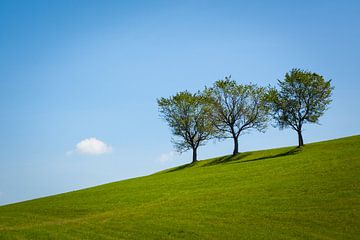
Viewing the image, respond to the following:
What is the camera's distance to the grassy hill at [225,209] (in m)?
28.7

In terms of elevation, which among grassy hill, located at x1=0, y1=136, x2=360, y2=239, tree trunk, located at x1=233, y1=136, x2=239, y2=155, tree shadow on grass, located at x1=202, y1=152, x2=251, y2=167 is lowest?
grassy hill, located at x1=0, y1=136, x2=360, y2=239

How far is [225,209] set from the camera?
→ 3559cm

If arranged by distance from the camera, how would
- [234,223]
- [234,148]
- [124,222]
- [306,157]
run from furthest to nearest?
[234,148] → [306,157] → [124,222] → [234,223]

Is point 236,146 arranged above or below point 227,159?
above

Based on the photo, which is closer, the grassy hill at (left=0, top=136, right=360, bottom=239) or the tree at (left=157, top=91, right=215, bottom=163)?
the grassy hill at (left=0, top=136, right=360, bottom=239)

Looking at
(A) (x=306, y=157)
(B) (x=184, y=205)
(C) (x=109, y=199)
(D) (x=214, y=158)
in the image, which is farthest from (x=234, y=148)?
(B) (x=184, y=205)

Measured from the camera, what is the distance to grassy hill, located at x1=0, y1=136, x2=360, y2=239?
28727mm

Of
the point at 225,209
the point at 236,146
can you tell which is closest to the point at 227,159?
the point at 236,146

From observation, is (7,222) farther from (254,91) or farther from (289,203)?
(254,91)

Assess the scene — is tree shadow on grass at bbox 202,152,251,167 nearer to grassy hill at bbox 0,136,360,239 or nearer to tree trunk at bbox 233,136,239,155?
tree trunk at bbox 233,136,239,155

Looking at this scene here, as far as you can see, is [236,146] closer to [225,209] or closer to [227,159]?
[227,159]

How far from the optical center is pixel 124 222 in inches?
1345

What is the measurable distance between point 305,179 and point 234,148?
4722cm

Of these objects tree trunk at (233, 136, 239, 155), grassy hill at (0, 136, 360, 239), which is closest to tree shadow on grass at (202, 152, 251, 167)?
tree trunk at (233, 136, 239, 155)
